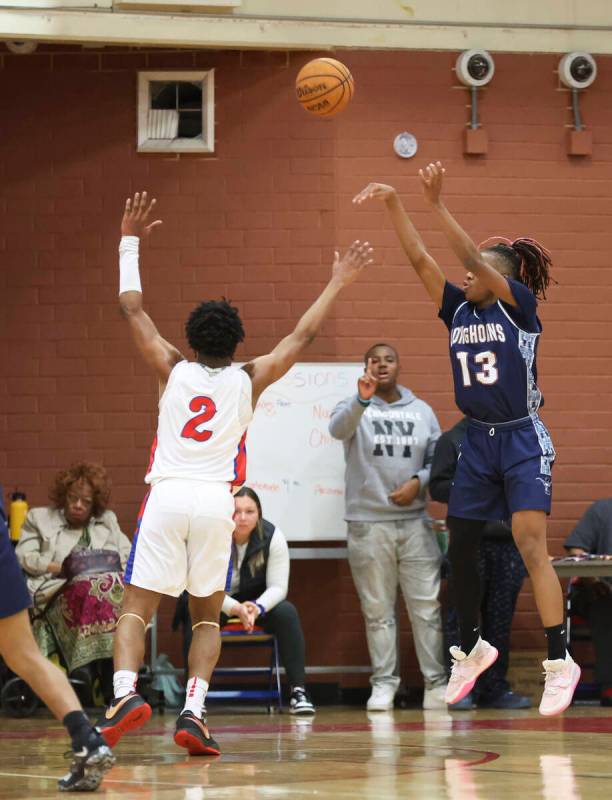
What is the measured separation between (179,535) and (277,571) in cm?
318

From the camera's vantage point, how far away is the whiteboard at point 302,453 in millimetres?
9477

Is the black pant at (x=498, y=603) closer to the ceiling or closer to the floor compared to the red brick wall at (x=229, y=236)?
closer to the floor

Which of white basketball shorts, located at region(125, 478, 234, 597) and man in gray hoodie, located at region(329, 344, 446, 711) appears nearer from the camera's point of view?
white basketball shorts, located at region(125, 478, 234, 597)

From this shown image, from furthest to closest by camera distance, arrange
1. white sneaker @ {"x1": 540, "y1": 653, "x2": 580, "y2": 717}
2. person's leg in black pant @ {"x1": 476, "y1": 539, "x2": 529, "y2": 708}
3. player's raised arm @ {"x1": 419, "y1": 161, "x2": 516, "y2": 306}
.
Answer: person's leg in black pant @ {"x1": 476, "y1": 539, "x2": 529, "y2": 708} → white sneaker @ {"x1": 540, "y1": 653, "x2": 580, "y2": 717} → player's raised arm @ {"x1": 419, "y1": 161, "x2": 516, "y2": 306}

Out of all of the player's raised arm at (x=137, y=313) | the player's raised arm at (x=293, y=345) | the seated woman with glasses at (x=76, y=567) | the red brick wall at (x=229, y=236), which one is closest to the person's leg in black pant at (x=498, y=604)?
the red brick wall at (x=229, y=236)

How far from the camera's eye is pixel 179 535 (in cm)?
568

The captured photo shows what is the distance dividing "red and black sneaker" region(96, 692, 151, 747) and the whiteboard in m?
4.10

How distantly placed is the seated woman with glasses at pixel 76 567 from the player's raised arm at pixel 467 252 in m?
3.98

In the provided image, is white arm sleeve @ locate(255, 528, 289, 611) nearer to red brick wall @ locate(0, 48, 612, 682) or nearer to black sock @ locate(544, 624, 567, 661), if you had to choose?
red brick wall @ locate(0, 48, 612, 682)

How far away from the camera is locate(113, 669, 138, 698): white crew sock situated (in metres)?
5.48

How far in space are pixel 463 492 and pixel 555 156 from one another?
490 cm

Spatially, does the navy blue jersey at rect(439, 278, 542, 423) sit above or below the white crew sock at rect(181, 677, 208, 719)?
above

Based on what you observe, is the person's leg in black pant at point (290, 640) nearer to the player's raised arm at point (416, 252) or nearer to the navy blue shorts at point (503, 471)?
the navy blue shorts at point (503, 471)

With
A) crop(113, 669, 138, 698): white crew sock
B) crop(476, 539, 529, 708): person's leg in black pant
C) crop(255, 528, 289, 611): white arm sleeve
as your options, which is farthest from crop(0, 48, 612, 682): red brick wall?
crop(113, 669, 138, 698): white crew sock
